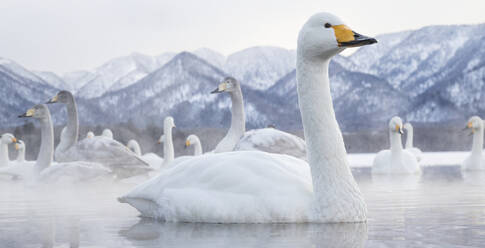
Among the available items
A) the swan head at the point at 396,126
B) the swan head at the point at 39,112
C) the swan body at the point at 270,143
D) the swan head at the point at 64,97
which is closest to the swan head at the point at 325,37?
the swan body at the point at 270,143

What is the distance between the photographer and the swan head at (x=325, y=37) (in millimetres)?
5887

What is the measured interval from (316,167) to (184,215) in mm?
1238

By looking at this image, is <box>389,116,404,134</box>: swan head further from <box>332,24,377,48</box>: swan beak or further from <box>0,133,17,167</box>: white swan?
<box>332,24,377,48</box>: swan beak

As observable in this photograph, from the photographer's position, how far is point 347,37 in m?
5.88

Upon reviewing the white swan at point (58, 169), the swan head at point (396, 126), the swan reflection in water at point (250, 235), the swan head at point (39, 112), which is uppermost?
the swan head at point (39, 112)

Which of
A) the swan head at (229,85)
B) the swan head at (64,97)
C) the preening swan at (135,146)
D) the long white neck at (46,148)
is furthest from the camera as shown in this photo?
the preening swan at (135,146)

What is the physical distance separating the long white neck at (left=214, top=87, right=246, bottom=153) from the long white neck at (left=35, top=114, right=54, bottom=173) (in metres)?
3.51

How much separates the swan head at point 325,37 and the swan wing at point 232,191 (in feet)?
3.60

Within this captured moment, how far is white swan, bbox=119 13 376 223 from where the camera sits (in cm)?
587

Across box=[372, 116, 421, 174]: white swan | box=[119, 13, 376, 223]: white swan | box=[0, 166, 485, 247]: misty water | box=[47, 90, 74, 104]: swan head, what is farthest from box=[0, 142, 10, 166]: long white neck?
box=[119, 13, 376, 223]: white swan

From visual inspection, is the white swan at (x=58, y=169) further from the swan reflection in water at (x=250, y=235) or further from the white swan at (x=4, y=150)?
the swan reflection in water at (x=250, y=235)

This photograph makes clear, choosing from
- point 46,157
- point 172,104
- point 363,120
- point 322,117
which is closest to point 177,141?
point 46,157

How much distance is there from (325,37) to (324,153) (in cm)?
98

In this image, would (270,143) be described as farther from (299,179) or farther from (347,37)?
(347,37)
